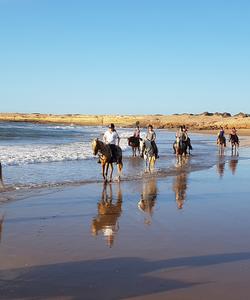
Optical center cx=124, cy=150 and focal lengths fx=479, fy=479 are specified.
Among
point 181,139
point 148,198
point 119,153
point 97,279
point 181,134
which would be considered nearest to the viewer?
point 97,279

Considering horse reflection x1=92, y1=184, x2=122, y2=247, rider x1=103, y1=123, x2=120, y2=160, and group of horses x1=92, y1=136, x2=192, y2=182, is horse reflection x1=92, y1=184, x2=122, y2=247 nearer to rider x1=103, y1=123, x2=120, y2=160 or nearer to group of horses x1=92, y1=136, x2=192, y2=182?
group of horses x1=92, y1=136, x2=192, y2=182

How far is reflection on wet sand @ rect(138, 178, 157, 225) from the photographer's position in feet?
32.1

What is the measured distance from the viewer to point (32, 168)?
18156mm

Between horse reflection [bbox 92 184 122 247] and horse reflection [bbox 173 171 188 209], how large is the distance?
4.63 ft

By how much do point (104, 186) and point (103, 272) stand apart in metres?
8.34

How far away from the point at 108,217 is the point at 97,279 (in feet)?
12.3

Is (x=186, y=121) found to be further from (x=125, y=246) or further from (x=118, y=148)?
(x=125, y=246)

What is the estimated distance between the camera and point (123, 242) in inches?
290

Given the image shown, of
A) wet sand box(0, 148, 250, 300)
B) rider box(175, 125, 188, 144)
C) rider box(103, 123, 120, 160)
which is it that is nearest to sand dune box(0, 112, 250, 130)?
rider box(175, 125, 188, 144)

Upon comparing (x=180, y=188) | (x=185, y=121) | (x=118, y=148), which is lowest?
(x=180, y=188)

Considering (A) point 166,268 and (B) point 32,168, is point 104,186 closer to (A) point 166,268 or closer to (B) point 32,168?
(B) point 32,168

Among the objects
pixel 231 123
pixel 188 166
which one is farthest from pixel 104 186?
pixel 231 123

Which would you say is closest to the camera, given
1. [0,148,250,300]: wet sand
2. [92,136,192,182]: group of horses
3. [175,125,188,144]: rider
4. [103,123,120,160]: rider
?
[0,148,250,300]: wet sand

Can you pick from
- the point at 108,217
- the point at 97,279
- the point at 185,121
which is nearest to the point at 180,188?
the point at 108,217
